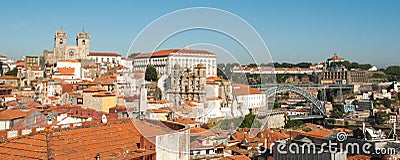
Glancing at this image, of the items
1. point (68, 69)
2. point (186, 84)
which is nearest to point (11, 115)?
point (186, 84)

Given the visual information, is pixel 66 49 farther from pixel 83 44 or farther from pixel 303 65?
pixel 303 65

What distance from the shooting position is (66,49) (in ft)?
72.5

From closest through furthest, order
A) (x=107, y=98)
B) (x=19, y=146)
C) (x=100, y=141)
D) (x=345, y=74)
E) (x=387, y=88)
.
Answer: (x=19, y=146) → (x=100, y=141) → (x=107, y=98) → (x=387, y=88) → (x=345, y=74)

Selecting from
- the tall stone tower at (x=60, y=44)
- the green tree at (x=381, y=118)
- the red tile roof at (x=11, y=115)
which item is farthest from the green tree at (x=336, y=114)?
the red tile roof at (x=11, y=115)

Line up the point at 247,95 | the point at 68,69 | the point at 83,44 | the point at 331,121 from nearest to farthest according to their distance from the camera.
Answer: the point at 247,95 < the point at 68,69 < the point at 331,121 < the point at 83,44

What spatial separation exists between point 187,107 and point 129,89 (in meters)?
2.08

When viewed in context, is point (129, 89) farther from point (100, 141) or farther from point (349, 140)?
point (349, 140)

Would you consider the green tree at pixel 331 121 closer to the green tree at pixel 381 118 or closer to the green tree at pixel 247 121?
the green tree at pixel 381 118

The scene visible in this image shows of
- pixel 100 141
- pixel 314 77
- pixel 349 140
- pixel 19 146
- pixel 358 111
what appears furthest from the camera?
pixel 314 77

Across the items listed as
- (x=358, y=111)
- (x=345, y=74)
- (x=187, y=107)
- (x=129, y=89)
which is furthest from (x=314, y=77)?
(x=129, y=89)

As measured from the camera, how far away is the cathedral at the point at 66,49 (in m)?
22.0

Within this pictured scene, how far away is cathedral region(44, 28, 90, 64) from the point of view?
22016 millimetres

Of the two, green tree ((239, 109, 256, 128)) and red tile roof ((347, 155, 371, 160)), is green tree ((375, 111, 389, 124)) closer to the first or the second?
green tree ((239, 109, 256, 128))

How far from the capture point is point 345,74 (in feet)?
93.4
